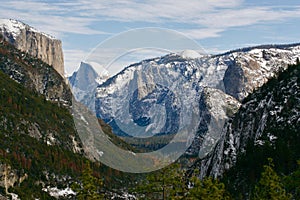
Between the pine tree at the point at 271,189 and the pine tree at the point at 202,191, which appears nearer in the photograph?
the pine tree at the point at 202,191

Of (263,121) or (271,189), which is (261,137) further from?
(271,189)

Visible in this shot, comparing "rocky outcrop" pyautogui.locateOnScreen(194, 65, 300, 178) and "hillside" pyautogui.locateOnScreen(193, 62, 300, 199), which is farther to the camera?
"rocky outcrop" pyautogui.locateOnScreen(194, 65, 300, 178)

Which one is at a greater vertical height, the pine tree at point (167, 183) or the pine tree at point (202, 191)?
the pine tree at point (167, 183)

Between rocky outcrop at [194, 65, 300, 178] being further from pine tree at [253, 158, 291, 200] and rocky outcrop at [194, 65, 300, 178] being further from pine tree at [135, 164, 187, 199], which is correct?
pine tree at [135, 164, 187, 199]

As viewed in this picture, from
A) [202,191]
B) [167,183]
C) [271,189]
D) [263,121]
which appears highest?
[263,121]

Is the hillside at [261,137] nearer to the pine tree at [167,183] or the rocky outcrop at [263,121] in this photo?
the rocky outcrop at [263,121]

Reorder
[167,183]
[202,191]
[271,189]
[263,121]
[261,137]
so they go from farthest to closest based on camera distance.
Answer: [263,121] < [261,137] < [271,189] < [202,191] < [167,183]

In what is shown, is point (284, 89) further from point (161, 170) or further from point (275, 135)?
point (161, 170)

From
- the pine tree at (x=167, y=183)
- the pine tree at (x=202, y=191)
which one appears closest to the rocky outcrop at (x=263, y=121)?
the pine tree at (x=202, y=191)

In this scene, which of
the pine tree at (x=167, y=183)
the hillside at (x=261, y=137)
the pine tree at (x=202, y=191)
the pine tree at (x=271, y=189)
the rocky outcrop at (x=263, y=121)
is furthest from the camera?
the rocky outcrop at (x=263, y=121)

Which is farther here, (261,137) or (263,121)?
(263,121)

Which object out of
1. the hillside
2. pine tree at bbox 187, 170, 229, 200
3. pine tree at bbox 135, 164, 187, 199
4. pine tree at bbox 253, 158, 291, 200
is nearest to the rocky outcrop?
the hillside

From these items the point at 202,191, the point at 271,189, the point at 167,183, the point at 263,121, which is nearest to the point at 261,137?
the point at 263,121
